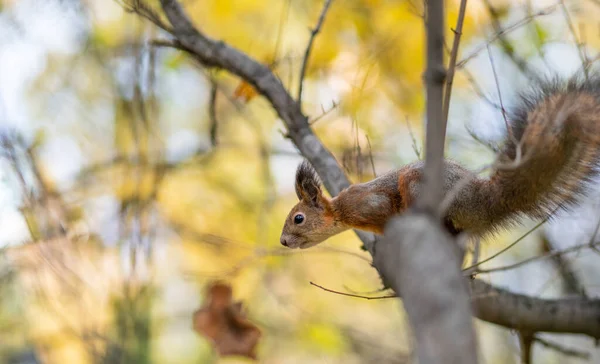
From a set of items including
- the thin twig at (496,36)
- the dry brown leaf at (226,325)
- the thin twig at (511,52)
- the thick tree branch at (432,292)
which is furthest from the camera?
the thin twig at (511,52)

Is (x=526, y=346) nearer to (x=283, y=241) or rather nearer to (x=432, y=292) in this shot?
(x=283, y=241)

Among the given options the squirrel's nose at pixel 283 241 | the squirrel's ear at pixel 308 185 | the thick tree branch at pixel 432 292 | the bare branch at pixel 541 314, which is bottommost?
the thick tree branch at pixel 432 292

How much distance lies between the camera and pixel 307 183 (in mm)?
3461

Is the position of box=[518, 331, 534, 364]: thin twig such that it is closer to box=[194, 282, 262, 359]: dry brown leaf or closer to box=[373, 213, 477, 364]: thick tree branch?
box=[194, 282, 262, 359]: dry brown leaf

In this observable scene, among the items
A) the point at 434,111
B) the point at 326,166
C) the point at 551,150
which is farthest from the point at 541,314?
the point at 434,111

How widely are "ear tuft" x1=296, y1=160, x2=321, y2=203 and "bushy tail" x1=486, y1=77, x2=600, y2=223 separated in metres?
0.96

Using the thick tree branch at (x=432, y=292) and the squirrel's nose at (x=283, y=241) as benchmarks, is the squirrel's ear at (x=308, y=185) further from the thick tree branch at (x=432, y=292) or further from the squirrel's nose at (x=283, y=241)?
the thick tree branch at (x=432, y=292)

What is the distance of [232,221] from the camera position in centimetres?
628

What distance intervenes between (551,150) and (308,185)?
1.45 metres

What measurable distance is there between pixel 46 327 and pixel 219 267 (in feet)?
5.50

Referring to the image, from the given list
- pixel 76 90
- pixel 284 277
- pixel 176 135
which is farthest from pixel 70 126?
pixel 284 277

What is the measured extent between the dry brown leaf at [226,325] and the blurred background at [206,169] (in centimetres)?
22

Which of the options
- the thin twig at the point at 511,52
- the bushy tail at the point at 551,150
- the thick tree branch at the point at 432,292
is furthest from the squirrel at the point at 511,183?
the thick tree branch at the point at 432,292

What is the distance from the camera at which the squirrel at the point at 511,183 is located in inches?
92.9
